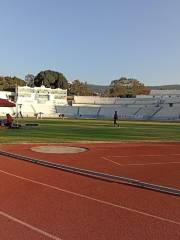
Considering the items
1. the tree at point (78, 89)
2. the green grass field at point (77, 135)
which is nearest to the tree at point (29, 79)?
the tree at point (78, 89)

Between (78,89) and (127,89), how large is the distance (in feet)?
58.7

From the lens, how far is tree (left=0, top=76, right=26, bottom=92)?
467ft

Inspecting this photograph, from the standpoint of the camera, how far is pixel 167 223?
8062 millimetres

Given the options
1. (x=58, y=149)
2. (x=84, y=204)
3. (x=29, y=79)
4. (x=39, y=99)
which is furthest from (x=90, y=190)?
(x=29, y=79)

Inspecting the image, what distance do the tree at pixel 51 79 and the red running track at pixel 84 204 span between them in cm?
14599

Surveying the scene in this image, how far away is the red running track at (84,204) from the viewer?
7496mm

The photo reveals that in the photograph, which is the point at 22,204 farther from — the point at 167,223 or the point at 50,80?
the point at 50,80

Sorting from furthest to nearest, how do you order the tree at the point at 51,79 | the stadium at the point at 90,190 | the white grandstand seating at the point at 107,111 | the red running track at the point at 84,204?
1. the tree at the point at 51,79
2. the white grandstand seating at the point at 107,111
3. the stadium at the point at 90,190
4. the red running track at the point at 84,204

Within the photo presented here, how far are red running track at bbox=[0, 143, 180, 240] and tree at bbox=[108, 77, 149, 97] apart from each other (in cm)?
13879

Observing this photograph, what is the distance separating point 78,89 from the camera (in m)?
164

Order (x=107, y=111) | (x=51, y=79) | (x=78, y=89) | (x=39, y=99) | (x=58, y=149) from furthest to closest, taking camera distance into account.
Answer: (x=78, y=89) < (x=51, y=79) < (x=39, y=99) < (x=107, y=111) < (x=58, y=149)

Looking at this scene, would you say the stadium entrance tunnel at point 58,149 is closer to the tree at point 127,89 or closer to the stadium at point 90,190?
the stadium at point 90,190

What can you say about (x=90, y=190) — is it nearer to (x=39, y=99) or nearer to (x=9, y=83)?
(x=39, y=99)

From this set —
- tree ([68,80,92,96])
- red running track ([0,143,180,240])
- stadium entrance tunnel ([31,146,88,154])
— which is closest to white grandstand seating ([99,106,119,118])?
tree ([68,80,92,96])
